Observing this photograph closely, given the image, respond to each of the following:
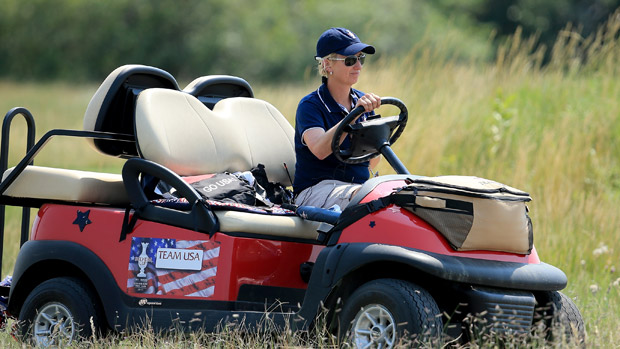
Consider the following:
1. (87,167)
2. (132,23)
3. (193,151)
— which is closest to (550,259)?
(193,151)

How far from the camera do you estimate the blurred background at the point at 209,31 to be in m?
34.6

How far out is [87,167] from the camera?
1516 cm

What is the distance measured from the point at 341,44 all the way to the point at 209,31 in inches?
1290

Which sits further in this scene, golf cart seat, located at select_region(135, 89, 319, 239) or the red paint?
golf cart seat, located at select_region(135, 89, 319, 239)

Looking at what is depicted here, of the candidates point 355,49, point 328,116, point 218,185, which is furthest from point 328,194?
point 355,49

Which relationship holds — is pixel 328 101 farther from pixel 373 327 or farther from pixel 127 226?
pixel 373 327

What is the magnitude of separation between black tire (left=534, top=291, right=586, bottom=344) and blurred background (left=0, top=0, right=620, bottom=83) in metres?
29.9

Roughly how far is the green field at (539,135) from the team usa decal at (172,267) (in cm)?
305

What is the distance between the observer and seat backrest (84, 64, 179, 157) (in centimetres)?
522

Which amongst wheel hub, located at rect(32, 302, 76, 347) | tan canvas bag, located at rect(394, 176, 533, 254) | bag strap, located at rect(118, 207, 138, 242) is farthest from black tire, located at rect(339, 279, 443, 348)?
wheel hub, located at rect(32, 302, 76, 347)

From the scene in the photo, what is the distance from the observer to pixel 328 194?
4.82 meters

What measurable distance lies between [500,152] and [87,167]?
26.5ft

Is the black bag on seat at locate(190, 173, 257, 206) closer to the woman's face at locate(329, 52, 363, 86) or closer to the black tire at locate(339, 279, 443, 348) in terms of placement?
the woman's face at locate(329, 52, 363, 86)

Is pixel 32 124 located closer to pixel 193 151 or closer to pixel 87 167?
pixel 193 151
